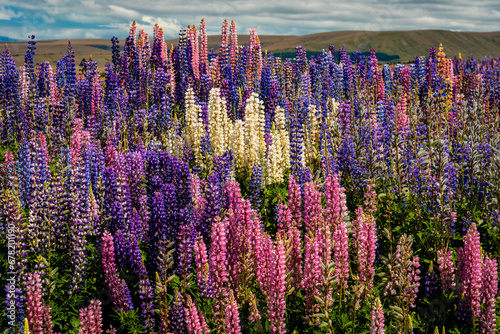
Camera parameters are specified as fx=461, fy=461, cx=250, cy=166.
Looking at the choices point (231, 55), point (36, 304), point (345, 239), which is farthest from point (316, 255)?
point (231, 55)

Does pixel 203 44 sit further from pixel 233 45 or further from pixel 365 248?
pixel 365 248

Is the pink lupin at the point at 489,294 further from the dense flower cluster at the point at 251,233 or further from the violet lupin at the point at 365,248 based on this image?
the violet lupin at the point at 365,248

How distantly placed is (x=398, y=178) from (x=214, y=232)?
16.1 ft

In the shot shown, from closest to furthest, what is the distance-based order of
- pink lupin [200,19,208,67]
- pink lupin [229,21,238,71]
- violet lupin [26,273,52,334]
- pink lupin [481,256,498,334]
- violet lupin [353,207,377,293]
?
violet lupin [26,273,52,334]
pink lupin [481,256,498,334]
violet lupin [353,207,377,293]
pink lupin [229,21,238,71]
pink lupin [200,19,208,67]

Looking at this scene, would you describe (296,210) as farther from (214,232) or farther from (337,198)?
(214,232)

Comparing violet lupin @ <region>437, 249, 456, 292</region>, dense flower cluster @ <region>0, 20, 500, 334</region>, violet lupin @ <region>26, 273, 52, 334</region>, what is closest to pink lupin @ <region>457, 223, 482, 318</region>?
dense flower cluster @ <region>0, 20, 500, 334</region>

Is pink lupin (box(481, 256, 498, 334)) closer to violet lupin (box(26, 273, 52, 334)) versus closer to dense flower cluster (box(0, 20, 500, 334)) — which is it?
dense flower cluster (box(0, 20, 500, 334))

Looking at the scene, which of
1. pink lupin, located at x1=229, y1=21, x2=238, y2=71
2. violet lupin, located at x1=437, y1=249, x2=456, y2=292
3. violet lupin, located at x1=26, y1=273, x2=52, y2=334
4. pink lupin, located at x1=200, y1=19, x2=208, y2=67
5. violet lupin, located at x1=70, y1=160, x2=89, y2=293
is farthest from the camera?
pink lupin, located at x1=200, y1=19, x2=208, y2=67

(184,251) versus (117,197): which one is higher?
(117,197)

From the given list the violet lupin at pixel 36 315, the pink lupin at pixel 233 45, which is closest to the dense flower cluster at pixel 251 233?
the violet lupin at pixel 36 315

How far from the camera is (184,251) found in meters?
6.75

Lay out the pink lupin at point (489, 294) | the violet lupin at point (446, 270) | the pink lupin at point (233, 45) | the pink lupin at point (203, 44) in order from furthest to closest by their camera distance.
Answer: the pink lupin at point (203, 44)
the pink lupin at point (233, 45)
the violet lupin at point (446, 270)
the pink lupin at point (489, 294)

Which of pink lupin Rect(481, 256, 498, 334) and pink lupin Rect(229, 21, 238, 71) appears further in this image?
pink lupin Rect(229, 21, 238, 71)

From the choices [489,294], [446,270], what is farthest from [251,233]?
[489,294]
